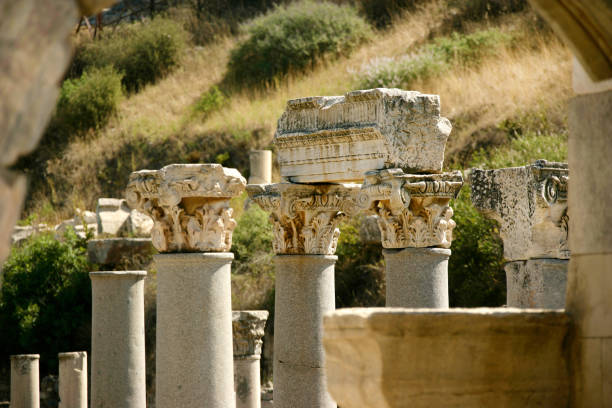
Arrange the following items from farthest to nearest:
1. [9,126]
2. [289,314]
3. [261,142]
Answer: [261,142] < [289,314] < [9,126]

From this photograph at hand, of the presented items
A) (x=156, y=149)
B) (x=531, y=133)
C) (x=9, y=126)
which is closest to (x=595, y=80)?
(x=9, y=126)

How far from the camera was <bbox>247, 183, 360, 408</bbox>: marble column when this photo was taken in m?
10.8

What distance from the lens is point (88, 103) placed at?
31688mm

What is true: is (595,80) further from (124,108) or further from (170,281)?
(124,108)

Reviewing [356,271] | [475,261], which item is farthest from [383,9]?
[475,261]

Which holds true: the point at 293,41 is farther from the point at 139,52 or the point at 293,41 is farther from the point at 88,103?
the point at 88,103

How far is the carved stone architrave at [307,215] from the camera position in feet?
36.4

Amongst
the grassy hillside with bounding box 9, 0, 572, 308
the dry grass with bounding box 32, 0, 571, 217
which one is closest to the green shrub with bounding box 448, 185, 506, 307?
the grassy hillside with bounding box 9, 0, 572, 308

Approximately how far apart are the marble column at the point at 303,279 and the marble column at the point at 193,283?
1.39m

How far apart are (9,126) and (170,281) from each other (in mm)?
6563

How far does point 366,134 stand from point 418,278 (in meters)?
1.61

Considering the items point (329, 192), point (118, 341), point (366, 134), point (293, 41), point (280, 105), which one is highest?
point (293, 41)

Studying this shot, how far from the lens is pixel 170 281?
30.5ft

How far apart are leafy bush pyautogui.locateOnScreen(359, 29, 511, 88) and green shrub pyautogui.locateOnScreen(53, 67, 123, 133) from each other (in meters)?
8.64
